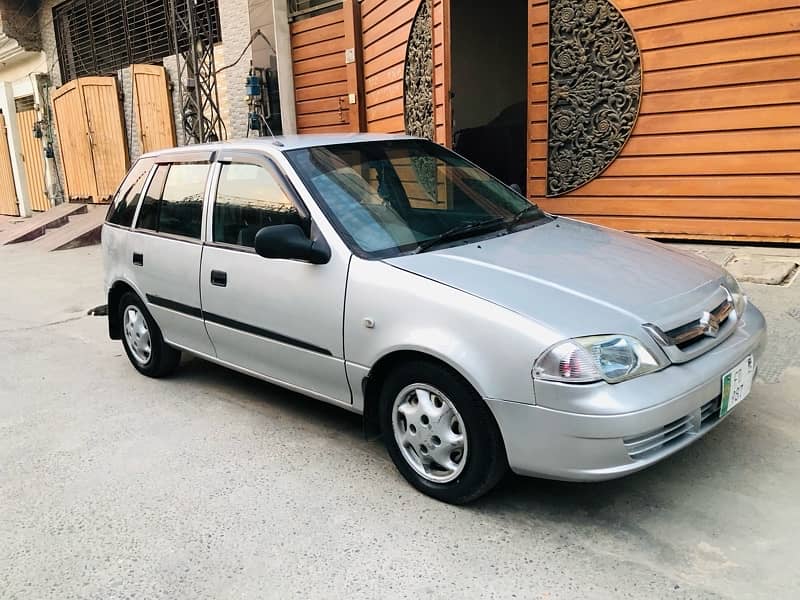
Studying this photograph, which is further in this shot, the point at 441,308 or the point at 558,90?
the point at 558,90

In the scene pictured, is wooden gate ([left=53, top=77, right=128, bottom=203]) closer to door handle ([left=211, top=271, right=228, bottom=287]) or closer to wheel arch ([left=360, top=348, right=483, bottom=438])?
door handle ([left=211, top=271, right=228, bottom=287])

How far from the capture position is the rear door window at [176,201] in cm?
426

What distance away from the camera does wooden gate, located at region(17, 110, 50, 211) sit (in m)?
18.7

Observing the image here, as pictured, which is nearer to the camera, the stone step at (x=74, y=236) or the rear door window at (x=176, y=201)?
the rear door window at (x=176, y=201)

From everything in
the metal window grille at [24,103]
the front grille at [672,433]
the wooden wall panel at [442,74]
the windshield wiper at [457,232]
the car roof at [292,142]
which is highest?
the metal window grille at [24,103]

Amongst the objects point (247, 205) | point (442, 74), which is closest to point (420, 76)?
point (442, 74)

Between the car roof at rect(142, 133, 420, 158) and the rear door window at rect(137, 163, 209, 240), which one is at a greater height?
the car roof at rect(142, 133, 420, 158)

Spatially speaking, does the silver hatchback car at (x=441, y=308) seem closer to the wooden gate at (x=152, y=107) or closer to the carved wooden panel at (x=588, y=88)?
the carved wooden panel at (x=588, y=88)

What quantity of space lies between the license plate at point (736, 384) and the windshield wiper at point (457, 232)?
55.0 inches

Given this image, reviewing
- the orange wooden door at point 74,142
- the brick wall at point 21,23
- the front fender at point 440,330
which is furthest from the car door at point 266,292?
the brick wall at point 21,23

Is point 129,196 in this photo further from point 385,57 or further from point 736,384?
point 385,57

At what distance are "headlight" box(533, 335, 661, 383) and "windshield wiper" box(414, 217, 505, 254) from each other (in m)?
0.97

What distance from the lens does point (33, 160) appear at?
19.1 meters

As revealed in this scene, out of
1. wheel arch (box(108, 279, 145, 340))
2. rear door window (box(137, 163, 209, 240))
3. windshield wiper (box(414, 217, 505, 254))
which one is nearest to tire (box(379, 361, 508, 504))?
windshield wiper (box(414, 217, 505, 254))
